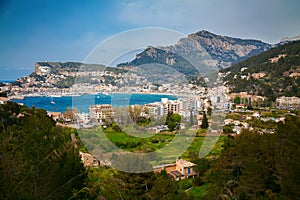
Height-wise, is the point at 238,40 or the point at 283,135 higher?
the point at 238,40

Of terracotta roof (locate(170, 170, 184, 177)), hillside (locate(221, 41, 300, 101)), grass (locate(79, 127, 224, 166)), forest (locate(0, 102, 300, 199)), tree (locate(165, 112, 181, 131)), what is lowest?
terracotta roof (locate(170, 170, 184, 177))

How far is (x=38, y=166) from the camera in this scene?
6.21 ft

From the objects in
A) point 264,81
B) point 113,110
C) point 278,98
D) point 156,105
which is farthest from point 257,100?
point 113,110

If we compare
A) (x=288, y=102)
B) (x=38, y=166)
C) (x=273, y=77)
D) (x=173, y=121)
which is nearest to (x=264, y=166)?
(x=38, y=166)

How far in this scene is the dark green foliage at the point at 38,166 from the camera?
3.67 feet

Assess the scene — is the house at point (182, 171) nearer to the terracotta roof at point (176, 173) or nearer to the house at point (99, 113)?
the terracotta roof at point (176, 173)

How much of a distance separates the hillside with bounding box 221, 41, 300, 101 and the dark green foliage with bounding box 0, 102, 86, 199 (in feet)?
75.5

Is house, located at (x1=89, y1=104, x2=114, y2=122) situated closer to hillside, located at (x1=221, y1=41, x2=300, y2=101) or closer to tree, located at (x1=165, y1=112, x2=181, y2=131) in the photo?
tree, located at (x1=165, y1=112, x2=181, y2=131)

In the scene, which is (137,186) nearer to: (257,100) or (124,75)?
(124,75)

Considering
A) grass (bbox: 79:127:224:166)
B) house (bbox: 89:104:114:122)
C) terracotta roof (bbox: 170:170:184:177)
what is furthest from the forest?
house (bbox: 89:104:114:122)

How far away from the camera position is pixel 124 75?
948 cm

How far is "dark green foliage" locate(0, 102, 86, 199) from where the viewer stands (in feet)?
3.67

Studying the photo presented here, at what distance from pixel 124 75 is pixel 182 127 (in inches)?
262

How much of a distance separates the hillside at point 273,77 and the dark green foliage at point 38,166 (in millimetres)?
23014
